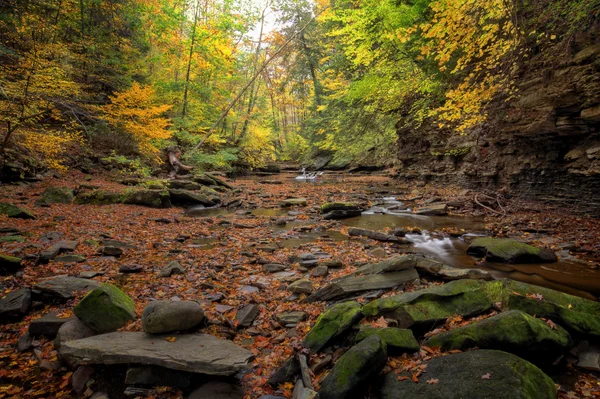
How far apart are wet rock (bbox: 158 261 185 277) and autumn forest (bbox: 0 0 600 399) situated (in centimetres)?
17

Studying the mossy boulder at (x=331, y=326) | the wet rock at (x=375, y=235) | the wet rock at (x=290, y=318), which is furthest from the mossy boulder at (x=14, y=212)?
the wet rock at (x=375, y=235)

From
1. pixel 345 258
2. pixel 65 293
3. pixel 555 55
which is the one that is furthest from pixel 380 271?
pixel 555 55

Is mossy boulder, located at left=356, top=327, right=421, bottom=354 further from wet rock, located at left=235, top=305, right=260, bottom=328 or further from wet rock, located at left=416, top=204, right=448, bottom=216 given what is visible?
wet rock, located at left=416, top=204, right=448, bottom=216

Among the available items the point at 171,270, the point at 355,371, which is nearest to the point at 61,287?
the point at 171,270

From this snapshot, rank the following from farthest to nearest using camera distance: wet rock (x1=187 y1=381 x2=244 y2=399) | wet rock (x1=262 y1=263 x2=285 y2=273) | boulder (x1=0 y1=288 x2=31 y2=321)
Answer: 1. wet rock (x1=262 y1=263 x2=285 y2=273)
2. boulder (x1=0 y1=288 x2=31 y2=321)
3. wet rock (x1=187 y1=381 x2=244 y2=399)

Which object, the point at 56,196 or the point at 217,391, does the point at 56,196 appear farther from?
the point at 217,391

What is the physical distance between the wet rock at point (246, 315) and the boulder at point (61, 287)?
110 inches

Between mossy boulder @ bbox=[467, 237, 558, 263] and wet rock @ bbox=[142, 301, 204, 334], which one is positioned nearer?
wet rock @ bbox=[142, 301, 204, 334]

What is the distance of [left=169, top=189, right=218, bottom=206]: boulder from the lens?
14.5m

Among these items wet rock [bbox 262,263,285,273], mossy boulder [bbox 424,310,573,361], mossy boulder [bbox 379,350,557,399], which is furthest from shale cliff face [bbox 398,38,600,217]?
wet rock [bbox 262,263,285,273]

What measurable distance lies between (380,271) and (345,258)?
1.80m

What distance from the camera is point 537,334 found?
3.00 m

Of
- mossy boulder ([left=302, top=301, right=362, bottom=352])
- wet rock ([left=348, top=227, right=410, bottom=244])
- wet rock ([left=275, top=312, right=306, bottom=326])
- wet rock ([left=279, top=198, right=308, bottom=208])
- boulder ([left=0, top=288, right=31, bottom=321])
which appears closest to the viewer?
mossy boulder ([left=302, top=301, right=362, bottom=352])

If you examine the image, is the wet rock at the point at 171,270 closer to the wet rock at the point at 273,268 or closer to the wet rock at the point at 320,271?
the wet rock at the point at 273,268
